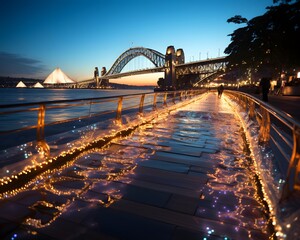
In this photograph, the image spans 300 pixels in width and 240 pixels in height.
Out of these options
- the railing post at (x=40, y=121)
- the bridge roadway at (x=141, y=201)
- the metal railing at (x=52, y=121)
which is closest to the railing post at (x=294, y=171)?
the bridge roadway at (x=141, y=201)

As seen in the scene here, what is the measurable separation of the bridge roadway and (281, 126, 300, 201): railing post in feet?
1.30

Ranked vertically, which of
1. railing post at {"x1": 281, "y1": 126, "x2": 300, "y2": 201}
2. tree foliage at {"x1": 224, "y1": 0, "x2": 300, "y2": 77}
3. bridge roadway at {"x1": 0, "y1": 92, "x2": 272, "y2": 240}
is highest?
tree foliage at {"x1": 224, "y1": 0, "x2": 300, "y2": 77}

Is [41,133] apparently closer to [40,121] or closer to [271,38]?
[40,121]

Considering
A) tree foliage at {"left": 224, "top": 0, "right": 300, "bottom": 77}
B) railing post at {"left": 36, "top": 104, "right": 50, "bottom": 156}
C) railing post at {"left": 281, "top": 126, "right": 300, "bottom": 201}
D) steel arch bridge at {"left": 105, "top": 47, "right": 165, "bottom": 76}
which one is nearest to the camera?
railing post at {"left": 281, "top": 126, "right": 300, "bottom": 201}

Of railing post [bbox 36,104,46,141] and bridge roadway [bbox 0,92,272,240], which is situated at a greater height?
railing post [bbox 36,104,46,141]

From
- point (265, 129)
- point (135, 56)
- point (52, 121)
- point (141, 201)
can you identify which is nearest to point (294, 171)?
point (141, 201)

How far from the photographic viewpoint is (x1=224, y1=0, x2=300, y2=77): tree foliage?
20672mm

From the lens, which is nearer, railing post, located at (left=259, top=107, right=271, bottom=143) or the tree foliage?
railing post, located at (left=259, top=107, right=271, bottom=143)

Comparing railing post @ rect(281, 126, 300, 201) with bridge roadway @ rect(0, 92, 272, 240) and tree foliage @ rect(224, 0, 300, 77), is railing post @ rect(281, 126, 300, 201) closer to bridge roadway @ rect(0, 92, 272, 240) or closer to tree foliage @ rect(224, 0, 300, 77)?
bridge roadway @ rect(0, 92, 272, 240)

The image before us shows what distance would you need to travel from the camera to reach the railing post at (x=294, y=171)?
2.40 m

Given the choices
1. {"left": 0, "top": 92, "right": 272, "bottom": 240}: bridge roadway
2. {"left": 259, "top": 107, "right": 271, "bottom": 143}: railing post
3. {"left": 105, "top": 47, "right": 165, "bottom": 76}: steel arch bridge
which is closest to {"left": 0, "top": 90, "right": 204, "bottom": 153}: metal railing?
{"left": 0, "top": 92, "right": 272, "bottom": 240}: bridge roadway

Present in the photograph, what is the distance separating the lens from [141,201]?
3004 mm

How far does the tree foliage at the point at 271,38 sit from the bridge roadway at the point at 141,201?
65.6ft

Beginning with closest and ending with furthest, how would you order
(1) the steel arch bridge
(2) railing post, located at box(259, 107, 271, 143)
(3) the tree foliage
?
(2) railing post, located at box(259, 107, 271, 143) → (3) the tree foliage → (1) the steel arch bridge
